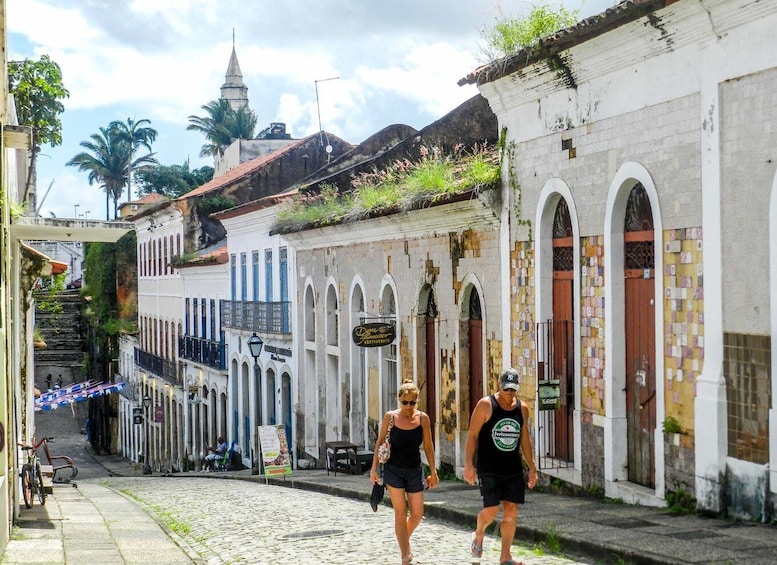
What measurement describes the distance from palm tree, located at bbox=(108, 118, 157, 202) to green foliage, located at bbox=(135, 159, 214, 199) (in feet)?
12.9

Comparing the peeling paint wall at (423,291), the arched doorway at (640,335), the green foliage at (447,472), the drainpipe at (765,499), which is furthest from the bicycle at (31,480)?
the drainpipe at (765,499)

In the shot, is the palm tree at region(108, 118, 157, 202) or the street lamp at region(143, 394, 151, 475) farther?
the palm tree at region(108, 118, 157, 202)

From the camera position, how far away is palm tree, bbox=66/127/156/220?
84938mm

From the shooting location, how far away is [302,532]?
39.2 feet

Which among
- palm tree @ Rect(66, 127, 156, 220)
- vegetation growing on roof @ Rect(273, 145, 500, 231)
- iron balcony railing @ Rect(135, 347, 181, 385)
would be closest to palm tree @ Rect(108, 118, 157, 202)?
palm tree @ Rect(66, 127, 156, 220)

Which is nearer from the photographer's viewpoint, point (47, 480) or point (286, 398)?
point (47, 480)

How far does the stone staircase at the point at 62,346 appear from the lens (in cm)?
6456

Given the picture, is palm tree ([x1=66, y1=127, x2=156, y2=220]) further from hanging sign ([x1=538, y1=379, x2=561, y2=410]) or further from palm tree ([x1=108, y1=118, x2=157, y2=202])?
hanging sign ([x1=538, y1=379, x2=561, y2=410])

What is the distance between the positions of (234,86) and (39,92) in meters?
67.9

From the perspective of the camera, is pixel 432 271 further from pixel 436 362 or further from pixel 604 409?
pixel 604 409

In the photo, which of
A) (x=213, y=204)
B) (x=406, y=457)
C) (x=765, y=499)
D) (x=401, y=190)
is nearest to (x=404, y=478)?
(x=406, y=457)

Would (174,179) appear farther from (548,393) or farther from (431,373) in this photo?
(548,393)

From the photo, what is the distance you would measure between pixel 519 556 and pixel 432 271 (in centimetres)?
869

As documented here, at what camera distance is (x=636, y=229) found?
1192 cm
